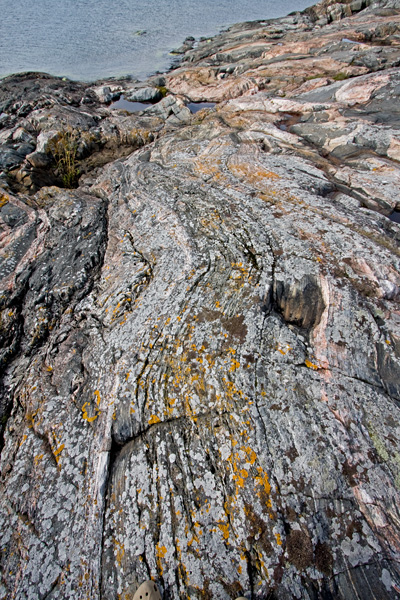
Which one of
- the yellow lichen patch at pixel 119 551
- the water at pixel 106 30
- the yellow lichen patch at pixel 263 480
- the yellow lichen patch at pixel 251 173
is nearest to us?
the yellow lichen patch at pixel 119 551

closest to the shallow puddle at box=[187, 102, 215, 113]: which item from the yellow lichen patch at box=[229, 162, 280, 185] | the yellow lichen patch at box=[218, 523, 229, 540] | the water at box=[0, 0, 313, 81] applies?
the water at box=[0, 0, 313, 81]

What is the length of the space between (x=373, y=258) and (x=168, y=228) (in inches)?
251

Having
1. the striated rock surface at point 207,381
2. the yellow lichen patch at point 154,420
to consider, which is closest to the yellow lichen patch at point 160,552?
the striated rock surface at point 207,381

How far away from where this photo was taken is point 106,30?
187 feet

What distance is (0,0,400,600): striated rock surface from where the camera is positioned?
5031 mm

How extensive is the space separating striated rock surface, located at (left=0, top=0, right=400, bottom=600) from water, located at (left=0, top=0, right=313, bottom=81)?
118 feet

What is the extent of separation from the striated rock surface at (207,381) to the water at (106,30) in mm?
36041

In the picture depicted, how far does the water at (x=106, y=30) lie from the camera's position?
1631 inches

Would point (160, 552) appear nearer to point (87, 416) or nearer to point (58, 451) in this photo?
point (58, 451)

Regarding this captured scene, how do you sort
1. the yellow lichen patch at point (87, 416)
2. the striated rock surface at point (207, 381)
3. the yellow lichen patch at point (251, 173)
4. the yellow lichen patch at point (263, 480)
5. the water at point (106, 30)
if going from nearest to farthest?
the striated rock surface at point (207, 381) → the yellow lichen patch at point (263, 480) → the yellow lichen patch at point (87, 416) → the yellow lichen patch at point (251, 173) → the water at point (106, 30)

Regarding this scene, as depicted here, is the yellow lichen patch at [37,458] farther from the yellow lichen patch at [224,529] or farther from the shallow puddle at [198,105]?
the shallow puddle at [198,105]

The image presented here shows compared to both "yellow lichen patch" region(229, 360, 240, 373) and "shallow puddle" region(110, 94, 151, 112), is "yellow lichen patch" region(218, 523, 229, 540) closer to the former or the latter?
"yellow lichen patch" region(229, 360, 240, 373)

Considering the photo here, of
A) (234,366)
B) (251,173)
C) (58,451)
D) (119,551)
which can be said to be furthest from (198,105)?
(119,551)

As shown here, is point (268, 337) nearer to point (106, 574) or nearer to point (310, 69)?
point (106, 574)
